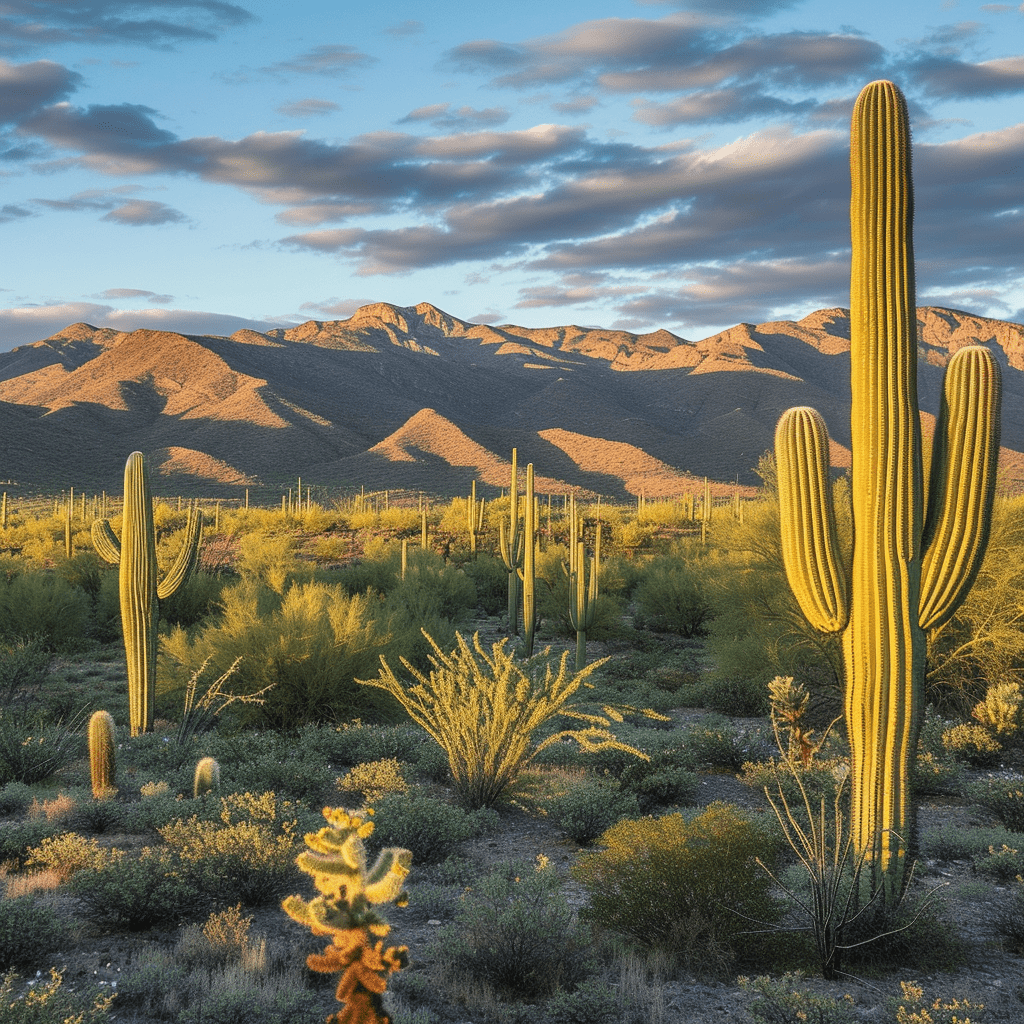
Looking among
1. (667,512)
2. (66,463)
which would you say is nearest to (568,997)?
(667,512)

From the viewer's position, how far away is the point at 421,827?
20.6ft

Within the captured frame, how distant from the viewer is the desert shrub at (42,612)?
1562cm

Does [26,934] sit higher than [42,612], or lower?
higher

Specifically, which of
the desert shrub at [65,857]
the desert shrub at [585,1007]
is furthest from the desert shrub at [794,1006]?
the desert shrub at [65,857]

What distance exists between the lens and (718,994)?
4.33 meters

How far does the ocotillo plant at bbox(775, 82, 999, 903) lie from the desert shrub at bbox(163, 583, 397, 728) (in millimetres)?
6903

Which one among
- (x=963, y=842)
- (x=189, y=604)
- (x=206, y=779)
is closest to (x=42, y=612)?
(x=189, y=604)

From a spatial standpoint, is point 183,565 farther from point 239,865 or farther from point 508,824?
point 239,865

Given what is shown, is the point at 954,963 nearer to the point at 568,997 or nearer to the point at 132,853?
the point at 568,997

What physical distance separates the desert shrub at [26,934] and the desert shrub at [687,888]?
9.86 ft

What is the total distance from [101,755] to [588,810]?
435 centimetres

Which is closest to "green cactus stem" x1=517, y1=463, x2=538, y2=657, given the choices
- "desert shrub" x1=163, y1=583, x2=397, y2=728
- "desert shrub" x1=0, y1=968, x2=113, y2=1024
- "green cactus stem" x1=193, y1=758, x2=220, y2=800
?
→ "desert shrub" x1=163, y1=583, x2=397, y2=728

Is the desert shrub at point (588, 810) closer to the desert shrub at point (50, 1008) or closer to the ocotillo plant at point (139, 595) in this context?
the desert shrub at point (50, 1008)

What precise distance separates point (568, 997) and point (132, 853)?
3.70 m
